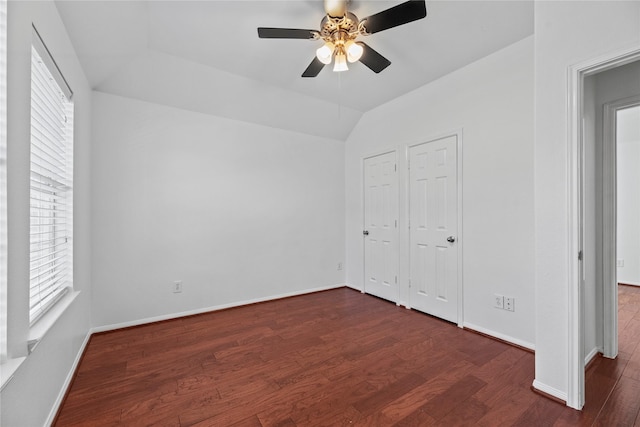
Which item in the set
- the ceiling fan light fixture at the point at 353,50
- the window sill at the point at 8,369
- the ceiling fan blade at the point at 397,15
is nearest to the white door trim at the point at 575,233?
the ceiling fan blade at the point at 397,15

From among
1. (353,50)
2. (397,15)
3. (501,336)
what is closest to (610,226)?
(501,336)

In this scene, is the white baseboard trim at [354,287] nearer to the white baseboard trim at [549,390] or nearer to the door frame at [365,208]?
the door frame at [365,208]

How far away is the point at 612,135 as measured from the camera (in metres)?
2.13

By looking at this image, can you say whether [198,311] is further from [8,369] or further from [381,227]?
[381,227]

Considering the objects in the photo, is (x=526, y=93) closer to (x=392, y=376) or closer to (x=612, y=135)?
(x=612, y=135)

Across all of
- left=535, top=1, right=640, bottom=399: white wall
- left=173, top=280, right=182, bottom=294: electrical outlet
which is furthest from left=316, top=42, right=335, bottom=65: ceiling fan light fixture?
left=173, top=280, right=182, bottom=294: electrical outlet

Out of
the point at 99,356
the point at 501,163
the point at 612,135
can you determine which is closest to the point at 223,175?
the point at 99,356

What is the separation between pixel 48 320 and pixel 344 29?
8.73 feet

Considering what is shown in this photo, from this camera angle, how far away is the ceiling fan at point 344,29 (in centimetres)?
173

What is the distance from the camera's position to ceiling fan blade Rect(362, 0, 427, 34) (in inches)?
63.6

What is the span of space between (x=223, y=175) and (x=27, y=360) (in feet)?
8.04

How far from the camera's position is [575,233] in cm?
165

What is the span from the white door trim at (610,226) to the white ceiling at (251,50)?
39.5 inches

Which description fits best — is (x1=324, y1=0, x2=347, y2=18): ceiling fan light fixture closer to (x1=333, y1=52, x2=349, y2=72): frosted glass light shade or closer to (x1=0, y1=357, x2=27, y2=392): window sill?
(x1=333, y1=52, x2=349, y2=72): frosted glass light shade
